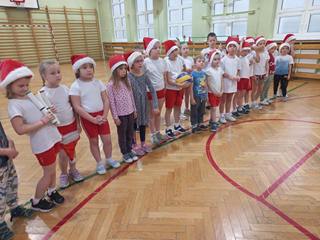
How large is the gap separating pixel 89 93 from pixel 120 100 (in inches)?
14.5

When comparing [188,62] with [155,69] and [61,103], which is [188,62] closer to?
[155,69]

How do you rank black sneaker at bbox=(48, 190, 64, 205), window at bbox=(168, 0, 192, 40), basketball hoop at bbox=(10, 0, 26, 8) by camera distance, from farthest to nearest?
basketball hoop at bbox=(10, 0, 26, 8) → window at bbox=(168, 0, 192, 40) → black sneaker at bbox=(48, 190, 64, 205)

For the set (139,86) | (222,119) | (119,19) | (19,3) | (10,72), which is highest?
(19,3)

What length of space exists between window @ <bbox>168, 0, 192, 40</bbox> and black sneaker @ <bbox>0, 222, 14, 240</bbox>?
9.26 m

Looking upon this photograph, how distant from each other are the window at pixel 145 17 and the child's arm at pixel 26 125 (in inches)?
417

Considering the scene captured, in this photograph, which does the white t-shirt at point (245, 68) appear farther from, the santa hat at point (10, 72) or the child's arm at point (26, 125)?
the santa hat at point (10, 72)

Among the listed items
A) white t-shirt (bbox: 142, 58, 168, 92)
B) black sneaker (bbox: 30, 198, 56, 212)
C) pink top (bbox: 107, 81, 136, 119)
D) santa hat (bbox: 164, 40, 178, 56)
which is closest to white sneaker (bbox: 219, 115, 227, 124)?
white t-shirt (bbox: 142, 58, 168, 92)

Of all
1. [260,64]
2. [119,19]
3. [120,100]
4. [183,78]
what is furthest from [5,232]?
[119,19]

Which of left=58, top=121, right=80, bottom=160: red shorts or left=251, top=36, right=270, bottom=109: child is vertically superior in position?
left=251, top=36, right=270, bottom=109: child

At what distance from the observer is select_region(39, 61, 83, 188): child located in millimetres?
1799

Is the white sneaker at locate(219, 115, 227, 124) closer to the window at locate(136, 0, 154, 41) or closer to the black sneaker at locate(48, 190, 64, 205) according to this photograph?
the black sneaker at locate(48, 190, 64, 205)

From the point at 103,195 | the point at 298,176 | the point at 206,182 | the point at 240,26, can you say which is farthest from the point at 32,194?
the point at 240,26

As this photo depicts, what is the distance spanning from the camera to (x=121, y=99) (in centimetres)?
235

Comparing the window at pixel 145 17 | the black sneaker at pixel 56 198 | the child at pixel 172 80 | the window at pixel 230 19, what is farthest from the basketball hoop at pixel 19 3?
the black sneaker at pixel 56 198
